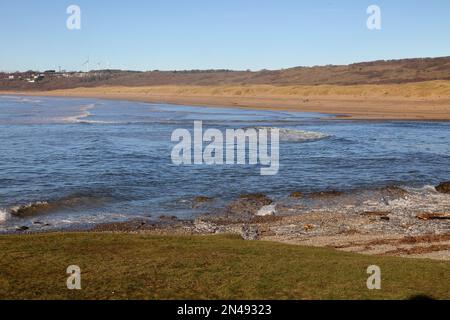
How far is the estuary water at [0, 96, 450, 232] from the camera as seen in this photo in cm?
2289

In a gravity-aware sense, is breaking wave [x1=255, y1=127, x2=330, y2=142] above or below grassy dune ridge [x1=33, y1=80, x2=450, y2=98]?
below

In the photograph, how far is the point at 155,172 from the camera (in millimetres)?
31469

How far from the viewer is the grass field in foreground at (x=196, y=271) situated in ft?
32.4

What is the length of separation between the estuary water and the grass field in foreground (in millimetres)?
7359

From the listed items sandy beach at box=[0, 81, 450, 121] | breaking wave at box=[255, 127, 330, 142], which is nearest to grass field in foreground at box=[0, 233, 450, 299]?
breaking wave at box=[255, 127, 330, 142]

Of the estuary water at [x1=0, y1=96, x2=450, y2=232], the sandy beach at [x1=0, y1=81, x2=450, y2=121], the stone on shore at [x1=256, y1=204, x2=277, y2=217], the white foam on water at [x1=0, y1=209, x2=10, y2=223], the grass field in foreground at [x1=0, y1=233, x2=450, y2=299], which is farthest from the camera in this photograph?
the sandy beach at [x1=0, y1=81, x2=450, y2=121]

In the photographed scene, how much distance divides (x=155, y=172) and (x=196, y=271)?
812 inches

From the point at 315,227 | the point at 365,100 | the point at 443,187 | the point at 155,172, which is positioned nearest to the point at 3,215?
the point at 155,172

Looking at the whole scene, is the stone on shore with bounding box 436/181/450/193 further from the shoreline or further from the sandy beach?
the sandy beach

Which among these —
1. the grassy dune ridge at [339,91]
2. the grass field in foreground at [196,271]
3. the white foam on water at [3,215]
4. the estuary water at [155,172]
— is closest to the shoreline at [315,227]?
the estuary water at [155,172]

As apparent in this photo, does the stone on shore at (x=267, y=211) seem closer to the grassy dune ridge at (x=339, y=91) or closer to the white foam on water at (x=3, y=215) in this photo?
the white foam on water at (x=3, y=215)

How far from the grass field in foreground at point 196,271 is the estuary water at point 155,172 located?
7359 millimetres

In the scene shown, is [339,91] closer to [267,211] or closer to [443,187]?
[443,187]

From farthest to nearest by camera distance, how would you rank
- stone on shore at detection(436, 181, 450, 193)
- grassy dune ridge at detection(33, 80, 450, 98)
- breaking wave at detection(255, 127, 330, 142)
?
grassy dune ridge at detection(33, 80, 450, 98), breaking wave at detection(255, 127, 330, 142), stone on shore at detection(436, 181, 450, 193)
